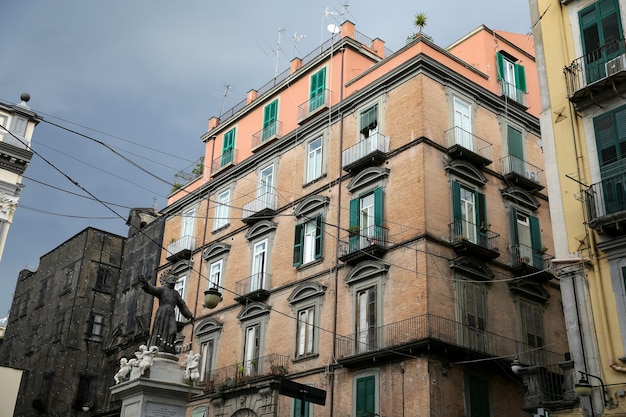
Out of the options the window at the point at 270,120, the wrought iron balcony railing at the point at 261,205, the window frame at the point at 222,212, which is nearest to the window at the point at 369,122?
the wrought iron balcony railing at the point at 261,205

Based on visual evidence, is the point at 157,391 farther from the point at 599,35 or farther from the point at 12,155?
the point at 12,155

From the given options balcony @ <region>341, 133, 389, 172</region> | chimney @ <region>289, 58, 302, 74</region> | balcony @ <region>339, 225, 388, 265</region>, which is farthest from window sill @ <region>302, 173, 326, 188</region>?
chimney @ <region>289, 58, 302, 74</region>

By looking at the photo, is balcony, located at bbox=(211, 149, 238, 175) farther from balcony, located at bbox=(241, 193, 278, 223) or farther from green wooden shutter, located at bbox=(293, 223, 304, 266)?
green wooden shutter, located at bbox=(293, 223, 304, 266)

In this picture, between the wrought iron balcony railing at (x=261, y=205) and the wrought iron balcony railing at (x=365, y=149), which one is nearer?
the wrought iron balcony railing at (x=365, y=149)

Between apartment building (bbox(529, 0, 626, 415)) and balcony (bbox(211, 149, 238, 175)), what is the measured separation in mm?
20679

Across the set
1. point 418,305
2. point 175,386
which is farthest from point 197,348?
point 175,386

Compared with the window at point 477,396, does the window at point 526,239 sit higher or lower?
higher

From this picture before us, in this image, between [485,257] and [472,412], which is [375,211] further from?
[472,412]

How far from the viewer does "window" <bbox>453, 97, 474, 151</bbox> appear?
28.4 m

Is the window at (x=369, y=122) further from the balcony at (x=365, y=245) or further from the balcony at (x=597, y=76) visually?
the balcony at (x=597, y=76)

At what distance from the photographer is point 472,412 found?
2395cm

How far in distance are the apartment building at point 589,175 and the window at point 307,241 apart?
42.6 feet

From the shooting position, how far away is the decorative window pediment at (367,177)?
27.8 m

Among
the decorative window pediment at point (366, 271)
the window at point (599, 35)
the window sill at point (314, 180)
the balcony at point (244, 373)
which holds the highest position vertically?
the window sill at point (314, 180)
